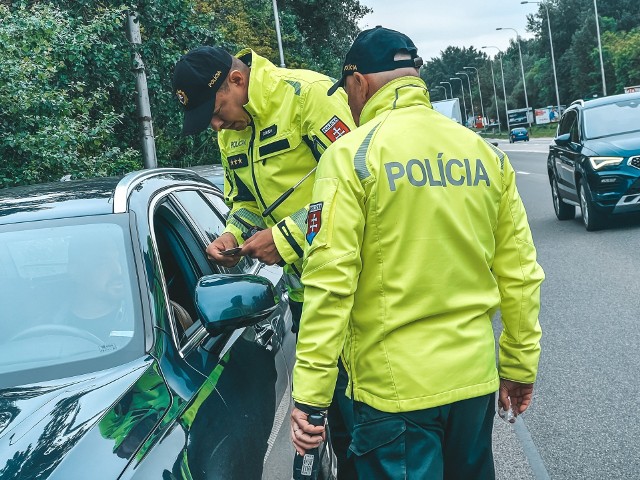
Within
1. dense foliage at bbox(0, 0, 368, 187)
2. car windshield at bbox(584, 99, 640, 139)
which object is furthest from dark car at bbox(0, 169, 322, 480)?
Result: car windshield at bbox(584, 99, 640, 139)

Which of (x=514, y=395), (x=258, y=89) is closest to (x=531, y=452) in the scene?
(x=514, y=395)

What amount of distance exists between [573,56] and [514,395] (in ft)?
323

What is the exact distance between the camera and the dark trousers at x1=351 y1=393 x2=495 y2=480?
237 cm

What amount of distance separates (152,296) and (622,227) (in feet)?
35.6

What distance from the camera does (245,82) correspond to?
3.47 metres

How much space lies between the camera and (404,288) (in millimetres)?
2338

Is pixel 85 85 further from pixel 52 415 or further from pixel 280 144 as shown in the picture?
pixel 52 415

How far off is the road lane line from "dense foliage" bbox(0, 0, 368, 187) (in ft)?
19.7

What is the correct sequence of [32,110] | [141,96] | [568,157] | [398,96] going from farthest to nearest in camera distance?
[141,96] < [568,157] < [32,110] < [398,96]

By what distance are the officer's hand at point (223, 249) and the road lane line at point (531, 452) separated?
78.1 inches

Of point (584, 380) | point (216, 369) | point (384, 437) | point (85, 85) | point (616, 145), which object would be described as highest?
point (85, 85)

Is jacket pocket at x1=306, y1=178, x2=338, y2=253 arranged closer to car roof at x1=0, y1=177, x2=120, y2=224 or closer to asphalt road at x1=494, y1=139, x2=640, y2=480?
car roof at x1=0, y1=177, x2=120, y2=224

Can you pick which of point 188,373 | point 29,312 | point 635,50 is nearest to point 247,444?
point 188,373

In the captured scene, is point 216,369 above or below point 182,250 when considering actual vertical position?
below
